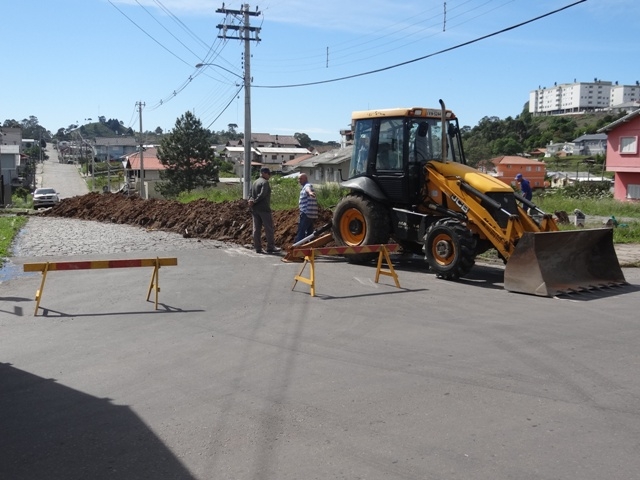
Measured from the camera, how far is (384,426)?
554cm

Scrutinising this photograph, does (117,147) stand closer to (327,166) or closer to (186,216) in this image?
(327,166)

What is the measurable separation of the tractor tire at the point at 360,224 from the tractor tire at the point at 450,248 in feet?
4.62

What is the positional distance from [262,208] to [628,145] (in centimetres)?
3978

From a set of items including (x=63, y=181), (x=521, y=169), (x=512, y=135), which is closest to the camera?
(x=521, y=169)

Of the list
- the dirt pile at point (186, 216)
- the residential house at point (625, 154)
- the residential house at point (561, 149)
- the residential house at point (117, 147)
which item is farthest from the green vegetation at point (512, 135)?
the residential house at point (117, 147)

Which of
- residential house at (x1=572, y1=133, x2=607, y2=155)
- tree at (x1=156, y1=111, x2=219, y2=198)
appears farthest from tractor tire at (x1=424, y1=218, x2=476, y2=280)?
residential house at (x1=572, y1=133, x2=607, y2=155)

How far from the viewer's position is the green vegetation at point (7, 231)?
53.2 feet

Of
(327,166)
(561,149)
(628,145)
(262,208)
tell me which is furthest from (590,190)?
(561,149)

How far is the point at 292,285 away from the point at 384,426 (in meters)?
6.62

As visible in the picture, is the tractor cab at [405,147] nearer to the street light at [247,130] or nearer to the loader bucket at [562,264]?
the loader bucket at [562,264]

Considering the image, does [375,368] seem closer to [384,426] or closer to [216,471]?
[384,426]

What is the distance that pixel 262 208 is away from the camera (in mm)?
15953

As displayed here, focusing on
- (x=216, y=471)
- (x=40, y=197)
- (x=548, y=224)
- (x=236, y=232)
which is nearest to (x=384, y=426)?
(x=216, y=471)

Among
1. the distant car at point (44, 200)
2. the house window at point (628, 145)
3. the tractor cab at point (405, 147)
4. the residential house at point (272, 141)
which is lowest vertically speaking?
the distant car at point (44, 200)
